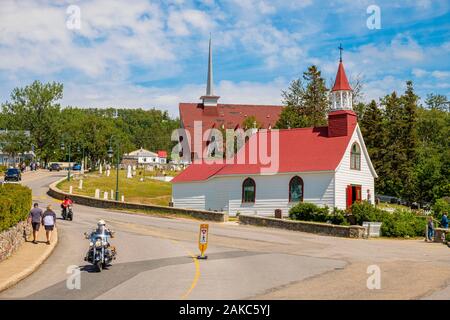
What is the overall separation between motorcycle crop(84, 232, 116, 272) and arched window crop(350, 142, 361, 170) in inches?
1227

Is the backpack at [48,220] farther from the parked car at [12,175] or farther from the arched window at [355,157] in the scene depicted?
the parked car at [12,175]

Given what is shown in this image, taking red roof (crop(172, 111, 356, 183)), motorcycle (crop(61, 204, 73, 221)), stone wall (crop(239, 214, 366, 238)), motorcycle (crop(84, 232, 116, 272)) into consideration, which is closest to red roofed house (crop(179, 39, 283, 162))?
red roof (crop(172, 111, 356, 183))

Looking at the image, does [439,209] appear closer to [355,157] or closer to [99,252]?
[355,157]

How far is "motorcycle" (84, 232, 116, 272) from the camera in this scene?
18141 millimetres

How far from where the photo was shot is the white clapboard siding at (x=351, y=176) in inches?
1747

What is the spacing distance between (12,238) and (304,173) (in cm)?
2744

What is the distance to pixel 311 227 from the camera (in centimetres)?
3597

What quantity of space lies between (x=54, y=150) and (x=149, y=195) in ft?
199

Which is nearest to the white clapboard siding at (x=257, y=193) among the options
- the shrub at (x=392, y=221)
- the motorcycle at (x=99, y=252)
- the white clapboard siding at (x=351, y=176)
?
the white clapboard siding at (x=351, y=176)

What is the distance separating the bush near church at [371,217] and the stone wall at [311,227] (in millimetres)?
2364

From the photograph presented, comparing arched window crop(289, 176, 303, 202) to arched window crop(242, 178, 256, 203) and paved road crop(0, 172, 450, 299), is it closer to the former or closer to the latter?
arched window crop(242, 178, 256, 203)

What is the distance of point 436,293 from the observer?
14734 millimetres

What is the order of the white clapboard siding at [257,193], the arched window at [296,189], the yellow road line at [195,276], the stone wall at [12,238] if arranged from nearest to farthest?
the yellow road line at [195,276], the stone wall at [12,238], the white clapboard siding at [257,193], the arched window at [296,189]

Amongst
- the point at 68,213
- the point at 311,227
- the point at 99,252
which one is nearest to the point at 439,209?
the point at 311,227
